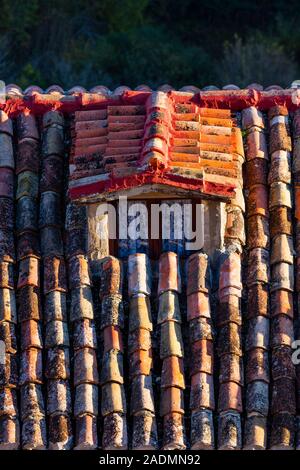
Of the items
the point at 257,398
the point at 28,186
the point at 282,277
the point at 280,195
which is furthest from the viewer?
the point at 28,186

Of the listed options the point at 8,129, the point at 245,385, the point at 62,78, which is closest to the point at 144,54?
the point at 62,78

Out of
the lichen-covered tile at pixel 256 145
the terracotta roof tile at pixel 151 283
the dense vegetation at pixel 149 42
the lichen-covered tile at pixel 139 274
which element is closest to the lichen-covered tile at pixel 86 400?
the terracotta roof tile at pixel 151 283

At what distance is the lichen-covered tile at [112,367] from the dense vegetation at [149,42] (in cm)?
1839

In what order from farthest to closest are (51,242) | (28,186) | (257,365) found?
(28,186)
(51,242)
(257,365)

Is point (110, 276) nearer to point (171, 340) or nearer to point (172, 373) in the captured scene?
point (171, 340)

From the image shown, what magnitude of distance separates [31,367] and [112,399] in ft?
3.35

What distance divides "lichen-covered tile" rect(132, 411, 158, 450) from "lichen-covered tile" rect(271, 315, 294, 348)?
1729 mm

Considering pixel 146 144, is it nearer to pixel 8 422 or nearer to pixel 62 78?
pixel 8 422

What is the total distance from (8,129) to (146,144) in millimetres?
1958

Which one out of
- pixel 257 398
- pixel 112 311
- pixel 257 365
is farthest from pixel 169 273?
pixel 257 398

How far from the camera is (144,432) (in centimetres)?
2100

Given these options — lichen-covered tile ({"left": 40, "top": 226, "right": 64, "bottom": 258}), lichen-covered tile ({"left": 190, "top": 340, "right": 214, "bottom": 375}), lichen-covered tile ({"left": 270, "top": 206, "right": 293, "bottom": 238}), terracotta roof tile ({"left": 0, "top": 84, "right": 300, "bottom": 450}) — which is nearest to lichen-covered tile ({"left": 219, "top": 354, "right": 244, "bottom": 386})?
terracotta roof tile ({"left": 0, "top": 84, "right": 300, "bottom": 450})

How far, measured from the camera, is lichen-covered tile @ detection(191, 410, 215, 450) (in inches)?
825

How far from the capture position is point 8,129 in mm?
23766
